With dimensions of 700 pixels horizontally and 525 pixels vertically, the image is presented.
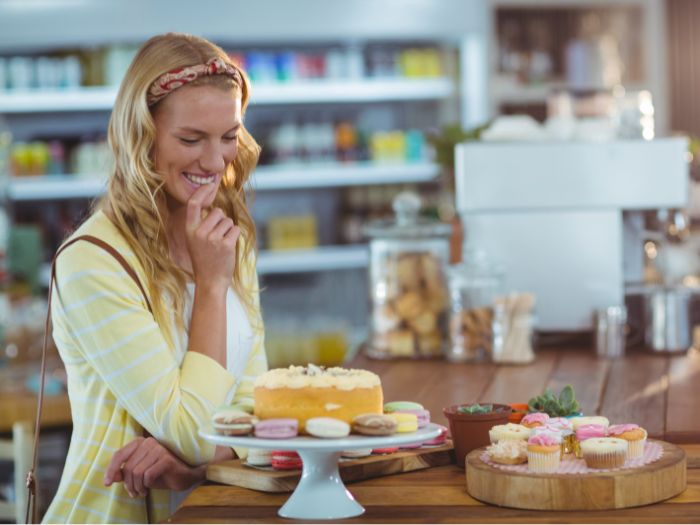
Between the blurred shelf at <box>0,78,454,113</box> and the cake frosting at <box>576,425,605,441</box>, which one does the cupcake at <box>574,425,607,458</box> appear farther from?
the blurred shelf at <box>0,78,454,113</box>

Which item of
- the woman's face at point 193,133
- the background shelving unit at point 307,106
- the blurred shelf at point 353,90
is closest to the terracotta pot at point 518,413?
the woman's face at point 193,133

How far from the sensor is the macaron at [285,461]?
1.70m

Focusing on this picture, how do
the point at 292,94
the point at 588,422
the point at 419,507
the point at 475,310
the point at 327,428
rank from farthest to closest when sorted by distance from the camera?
the point at 292,94
the point at 475,310
the point at 588,422
the point at 419,507
the point at 327,428

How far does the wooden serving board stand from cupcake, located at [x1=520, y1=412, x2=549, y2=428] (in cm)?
13

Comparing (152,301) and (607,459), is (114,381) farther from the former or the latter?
(607,459)

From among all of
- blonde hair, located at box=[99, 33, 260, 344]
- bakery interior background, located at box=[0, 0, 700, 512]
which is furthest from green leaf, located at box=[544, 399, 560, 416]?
bakery interior background, located at box=[0, 0, 700, 512]

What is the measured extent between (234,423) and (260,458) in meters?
0.26

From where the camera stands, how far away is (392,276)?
323 cm

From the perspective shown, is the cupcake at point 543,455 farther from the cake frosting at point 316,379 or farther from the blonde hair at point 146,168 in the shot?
the blonde hair at point 146,168

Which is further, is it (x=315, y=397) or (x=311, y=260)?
(x=311, y=260)

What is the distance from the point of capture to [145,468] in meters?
1.77

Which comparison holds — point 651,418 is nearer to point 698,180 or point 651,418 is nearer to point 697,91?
point 698,180

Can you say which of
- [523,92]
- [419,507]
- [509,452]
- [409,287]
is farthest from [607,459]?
[523,92]

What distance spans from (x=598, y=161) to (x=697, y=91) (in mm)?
3598
